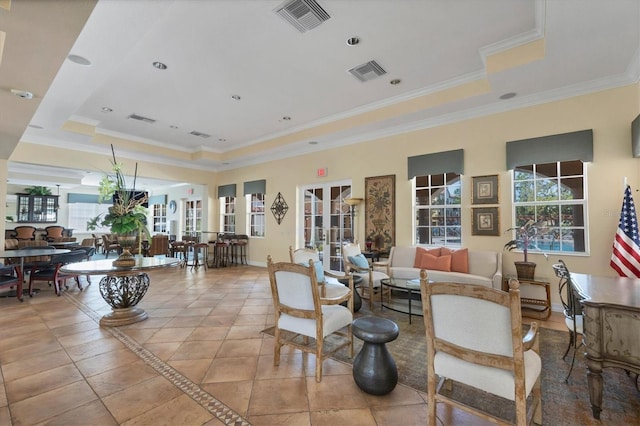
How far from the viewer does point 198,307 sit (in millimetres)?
4363

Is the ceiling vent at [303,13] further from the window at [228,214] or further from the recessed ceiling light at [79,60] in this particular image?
the window at [228,214]

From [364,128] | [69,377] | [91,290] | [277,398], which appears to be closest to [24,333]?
[69,377]

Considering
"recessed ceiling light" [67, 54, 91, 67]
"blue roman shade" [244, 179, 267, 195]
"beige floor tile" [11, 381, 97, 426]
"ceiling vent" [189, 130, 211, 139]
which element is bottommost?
"beige floor tile" [11, 381, 97, 426]

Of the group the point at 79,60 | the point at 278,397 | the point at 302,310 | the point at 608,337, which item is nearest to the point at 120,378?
the point at 278,397

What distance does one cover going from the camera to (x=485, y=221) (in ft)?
15.6

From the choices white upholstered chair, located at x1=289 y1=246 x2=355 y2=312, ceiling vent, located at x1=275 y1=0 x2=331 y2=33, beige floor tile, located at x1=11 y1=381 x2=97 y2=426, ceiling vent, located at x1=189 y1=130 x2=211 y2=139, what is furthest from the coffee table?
ceiling vent, located at x1=189 y1=130 x2=211 y2=139

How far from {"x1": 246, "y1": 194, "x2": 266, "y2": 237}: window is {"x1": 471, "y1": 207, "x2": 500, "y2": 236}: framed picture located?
5.56 meters

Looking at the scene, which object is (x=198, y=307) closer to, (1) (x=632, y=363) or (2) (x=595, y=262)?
(1) (x=632, y=363)

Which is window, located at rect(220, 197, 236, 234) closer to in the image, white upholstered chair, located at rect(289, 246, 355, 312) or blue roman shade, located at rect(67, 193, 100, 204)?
white upholstered chair, located at rect(289, 246, 355, 312)

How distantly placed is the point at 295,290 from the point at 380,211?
383cm

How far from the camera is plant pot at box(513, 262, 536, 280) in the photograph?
13.4 ft

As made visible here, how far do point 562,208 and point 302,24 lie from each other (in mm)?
4478

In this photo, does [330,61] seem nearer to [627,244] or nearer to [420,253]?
[420,253]

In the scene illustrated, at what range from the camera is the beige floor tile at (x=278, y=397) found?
77.8 inches
